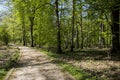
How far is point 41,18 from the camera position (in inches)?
1443

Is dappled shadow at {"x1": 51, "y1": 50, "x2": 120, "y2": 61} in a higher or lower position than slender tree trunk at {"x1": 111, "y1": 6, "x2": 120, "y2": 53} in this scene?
lower

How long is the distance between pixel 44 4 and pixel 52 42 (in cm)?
903

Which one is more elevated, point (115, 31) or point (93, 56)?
point (115, 31)

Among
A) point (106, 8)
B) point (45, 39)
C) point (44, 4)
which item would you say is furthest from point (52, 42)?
point (106, 8)

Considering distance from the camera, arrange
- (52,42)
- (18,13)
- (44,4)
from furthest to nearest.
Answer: (18,13) < (52,42) < (44,4)

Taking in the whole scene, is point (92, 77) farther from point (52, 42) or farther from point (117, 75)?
point (52, 42)

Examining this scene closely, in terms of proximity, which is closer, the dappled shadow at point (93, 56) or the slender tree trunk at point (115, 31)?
the dappled shadow at point (93, 56)

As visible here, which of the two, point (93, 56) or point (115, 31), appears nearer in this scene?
point (93, 56)

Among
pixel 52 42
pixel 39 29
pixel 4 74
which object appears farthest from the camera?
pixel 39 29

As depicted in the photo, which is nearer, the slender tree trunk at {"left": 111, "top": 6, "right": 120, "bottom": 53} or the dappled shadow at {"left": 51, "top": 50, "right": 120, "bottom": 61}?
the dappled shadow at {"left": 51, "top": 50, "right": 120, "bottom": 61}

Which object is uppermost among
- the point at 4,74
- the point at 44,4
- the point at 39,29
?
the point at 44,4

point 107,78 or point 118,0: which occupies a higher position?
point 118,0

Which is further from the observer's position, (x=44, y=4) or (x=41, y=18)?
(x=41, y=18)

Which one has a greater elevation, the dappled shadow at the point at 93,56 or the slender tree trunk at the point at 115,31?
the slender tree trunk at the point at 115,31
